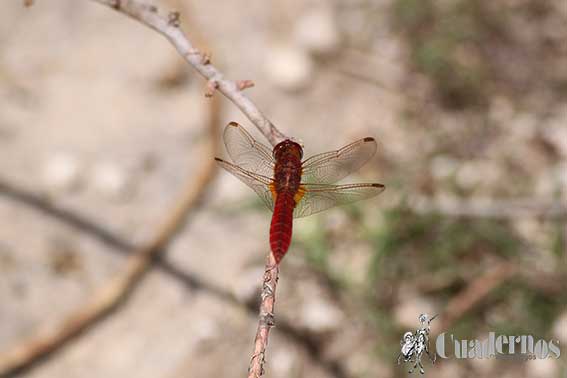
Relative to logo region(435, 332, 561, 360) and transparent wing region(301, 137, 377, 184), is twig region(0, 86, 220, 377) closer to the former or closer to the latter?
transparent wing region(301, 137, 377, 184)

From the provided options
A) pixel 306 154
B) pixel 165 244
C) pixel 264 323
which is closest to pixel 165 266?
pixel 165 244

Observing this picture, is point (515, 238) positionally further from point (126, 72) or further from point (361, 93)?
point (126, 72)

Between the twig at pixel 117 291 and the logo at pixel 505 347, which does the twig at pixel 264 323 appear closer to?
the logo at pixel 505 347

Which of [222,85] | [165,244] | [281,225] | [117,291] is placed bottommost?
[281,225]

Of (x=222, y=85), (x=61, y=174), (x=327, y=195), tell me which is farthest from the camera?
(x=61, y=174)

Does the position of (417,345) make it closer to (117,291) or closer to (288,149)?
(288,149)

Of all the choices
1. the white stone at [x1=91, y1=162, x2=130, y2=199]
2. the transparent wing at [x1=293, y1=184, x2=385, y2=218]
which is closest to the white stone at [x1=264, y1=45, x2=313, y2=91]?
the white stone at [x1=91, y1=162, x2=130, y2=199]
